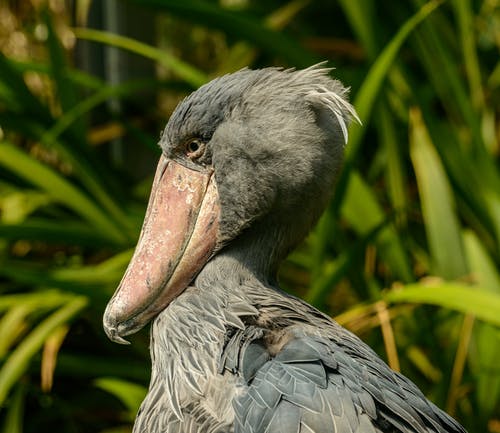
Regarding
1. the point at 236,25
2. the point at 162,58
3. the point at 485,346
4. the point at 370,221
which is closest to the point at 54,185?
the point at 162,58

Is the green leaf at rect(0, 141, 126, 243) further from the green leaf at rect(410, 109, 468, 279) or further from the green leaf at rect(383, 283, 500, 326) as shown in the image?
the green leaf at rect(383, 283, 500, 326)

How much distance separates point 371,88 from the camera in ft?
7.99

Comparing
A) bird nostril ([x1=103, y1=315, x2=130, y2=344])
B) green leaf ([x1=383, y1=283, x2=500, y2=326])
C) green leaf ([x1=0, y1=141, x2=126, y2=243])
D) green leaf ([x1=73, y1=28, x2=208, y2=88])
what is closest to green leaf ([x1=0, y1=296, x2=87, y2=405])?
green leaf ([x1=0, y1=141, x2=126, y2=243])

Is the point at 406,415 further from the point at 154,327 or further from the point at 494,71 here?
the point at 494,71

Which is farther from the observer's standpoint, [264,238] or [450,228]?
[450,228]

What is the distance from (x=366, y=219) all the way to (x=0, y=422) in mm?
1284

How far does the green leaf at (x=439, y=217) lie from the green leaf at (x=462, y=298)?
544mm

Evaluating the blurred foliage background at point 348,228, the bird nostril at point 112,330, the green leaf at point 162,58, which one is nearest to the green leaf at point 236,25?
the blurred foliage background at point 348,228

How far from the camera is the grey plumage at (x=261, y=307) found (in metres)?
1.52

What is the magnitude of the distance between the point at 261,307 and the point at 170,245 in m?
0.21

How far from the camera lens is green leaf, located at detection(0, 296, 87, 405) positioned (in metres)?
2.55

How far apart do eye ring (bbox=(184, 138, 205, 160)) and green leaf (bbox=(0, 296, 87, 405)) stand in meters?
0.95

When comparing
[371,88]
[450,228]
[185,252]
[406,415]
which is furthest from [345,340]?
[450,228]

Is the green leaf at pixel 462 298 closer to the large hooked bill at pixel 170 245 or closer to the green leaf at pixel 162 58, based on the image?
the large hooked bill at pixel 170 245
